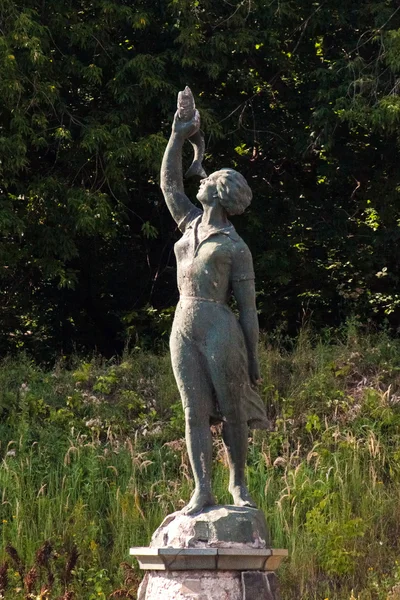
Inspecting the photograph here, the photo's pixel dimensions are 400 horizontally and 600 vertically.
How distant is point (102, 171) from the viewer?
50.9 ft

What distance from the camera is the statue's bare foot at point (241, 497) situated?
7809mm

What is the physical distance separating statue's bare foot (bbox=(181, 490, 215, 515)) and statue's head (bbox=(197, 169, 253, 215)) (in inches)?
66.9

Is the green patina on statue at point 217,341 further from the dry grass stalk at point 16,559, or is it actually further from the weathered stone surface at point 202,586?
the dry grass stalk at point 16,559

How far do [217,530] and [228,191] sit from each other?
2013mm

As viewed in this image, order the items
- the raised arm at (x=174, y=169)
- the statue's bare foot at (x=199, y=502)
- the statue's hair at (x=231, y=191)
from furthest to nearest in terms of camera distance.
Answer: the raised arm at (x=174, y=169)
the statue's hair at (x=231, y=191)
the statue's bare foot at (x=199, y=502)

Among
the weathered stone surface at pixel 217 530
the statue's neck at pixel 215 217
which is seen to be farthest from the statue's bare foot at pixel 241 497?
the statue's neck at pixel 215 217

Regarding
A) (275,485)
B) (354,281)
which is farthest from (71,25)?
(275,485)

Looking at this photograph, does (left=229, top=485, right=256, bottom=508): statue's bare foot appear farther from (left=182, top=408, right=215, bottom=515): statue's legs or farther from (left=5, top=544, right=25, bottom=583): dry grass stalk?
(left=5, top=544, right=25, bottom=583): dry grass stalk

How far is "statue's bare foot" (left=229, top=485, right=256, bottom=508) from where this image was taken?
25.6 ft

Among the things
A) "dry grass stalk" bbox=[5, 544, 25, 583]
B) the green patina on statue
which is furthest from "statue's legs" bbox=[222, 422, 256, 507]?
"dry grass stalk" bbox=[5, 544, 25, 583]

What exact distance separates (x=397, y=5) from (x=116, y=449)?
6855 mm

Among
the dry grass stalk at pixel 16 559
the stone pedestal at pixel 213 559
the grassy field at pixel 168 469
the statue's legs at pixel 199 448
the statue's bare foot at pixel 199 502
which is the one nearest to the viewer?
the stone pedestal at pixel 213 559

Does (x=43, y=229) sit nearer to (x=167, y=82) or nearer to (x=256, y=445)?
(x=167, y=82)

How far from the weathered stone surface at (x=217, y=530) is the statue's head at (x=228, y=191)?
1.81 meters
